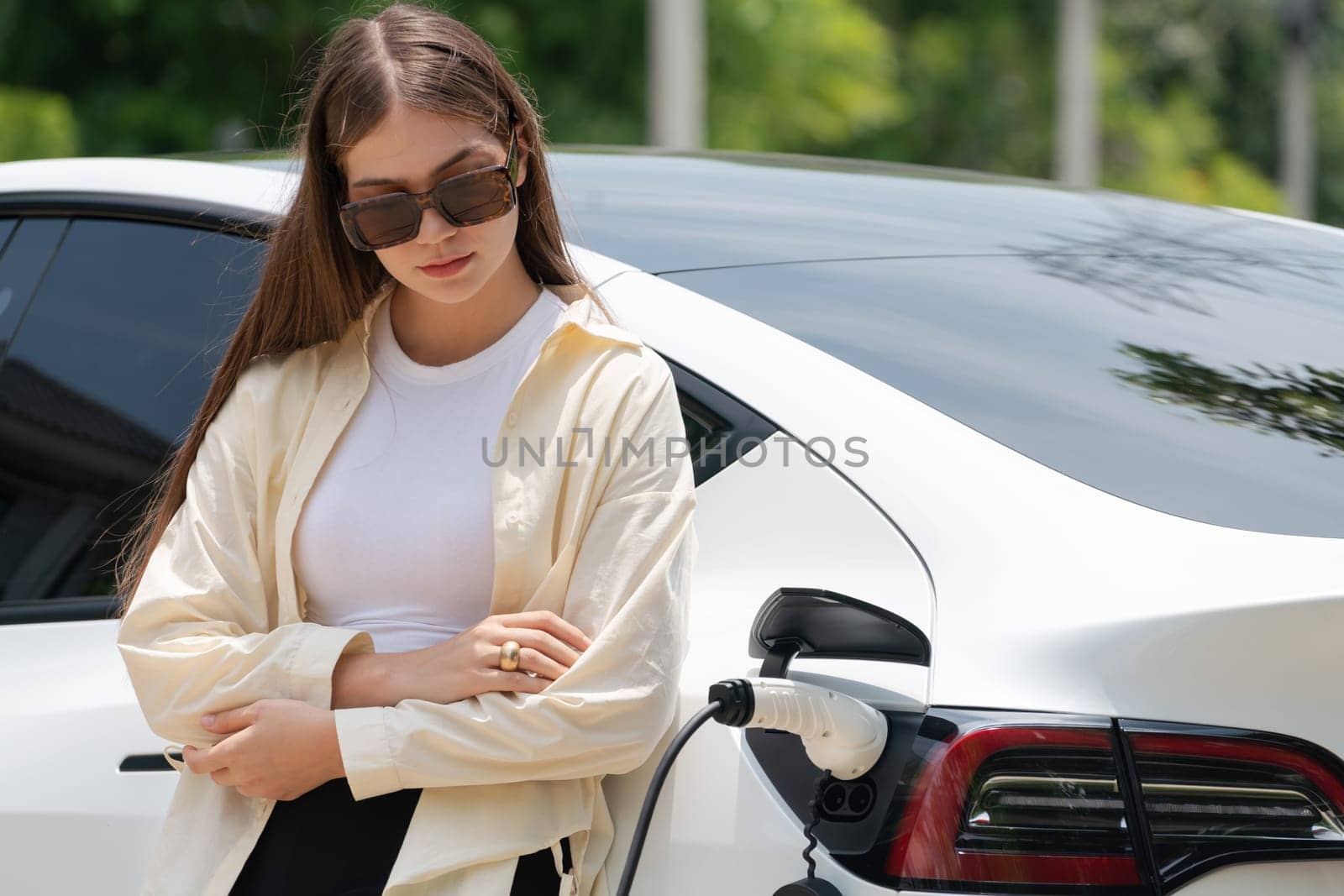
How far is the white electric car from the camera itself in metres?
1.38

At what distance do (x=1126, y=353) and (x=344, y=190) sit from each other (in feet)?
3.16

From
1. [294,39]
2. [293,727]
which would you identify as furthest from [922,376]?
[294,39]

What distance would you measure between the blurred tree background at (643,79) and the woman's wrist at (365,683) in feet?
2.55

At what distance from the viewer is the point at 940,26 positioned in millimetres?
18594

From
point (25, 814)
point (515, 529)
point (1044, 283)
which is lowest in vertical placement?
point (25, 814)

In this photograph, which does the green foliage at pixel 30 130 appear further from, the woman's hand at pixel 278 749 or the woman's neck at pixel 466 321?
the woman's hand at pixel 278 749

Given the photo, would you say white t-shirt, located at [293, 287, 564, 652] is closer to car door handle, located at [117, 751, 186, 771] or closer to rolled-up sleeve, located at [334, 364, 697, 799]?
rolled-up sleeve, located at [334, 364, 697, 799]

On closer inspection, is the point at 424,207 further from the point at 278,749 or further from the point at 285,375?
the point at 278,749

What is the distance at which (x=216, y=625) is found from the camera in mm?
1750

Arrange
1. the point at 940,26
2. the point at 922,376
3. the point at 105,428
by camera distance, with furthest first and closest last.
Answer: the point at 940,26 → the point at 105,428 → the point at 922,376

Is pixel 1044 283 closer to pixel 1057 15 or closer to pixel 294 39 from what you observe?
pixel 294 39

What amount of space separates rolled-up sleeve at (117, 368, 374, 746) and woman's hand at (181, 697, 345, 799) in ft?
0.08

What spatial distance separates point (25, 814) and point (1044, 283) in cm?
147

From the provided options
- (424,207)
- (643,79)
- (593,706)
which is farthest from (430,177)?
(643,79)
